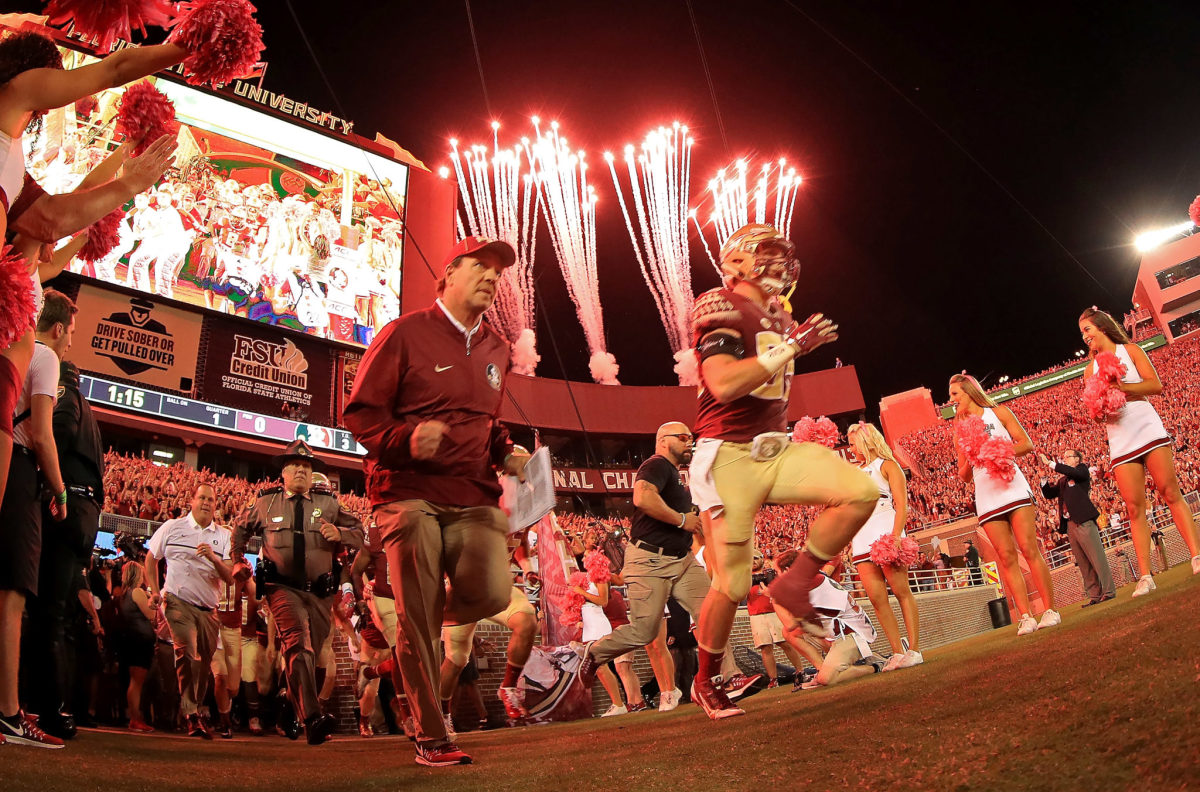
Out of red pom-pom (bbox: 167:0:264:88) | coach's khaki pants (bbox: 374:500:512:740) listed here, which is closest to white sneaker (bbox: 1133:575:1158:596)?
coach's khaki pants (bbox: 374:500:512:740)

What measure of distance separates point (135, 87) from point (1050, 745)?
157 inches

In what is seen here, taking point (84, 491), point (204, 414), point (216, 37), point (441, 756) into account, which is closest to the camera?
point (216, 37)

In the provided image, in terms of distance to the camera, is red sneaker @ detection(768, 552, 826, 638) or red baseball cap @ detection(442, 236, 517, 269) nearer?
red sneaker @ detection(768, 552, 826, 638)

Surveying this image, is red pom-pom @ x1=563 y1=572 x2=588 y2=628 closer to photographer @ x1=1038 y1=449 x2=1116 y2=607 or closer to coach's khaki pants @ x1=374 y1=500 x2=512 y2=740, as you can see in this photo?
coach's khaki pants @ x1=374 y1=500 x2=512 y2=740

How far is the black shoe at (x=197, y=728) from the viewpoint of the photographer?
5.67m

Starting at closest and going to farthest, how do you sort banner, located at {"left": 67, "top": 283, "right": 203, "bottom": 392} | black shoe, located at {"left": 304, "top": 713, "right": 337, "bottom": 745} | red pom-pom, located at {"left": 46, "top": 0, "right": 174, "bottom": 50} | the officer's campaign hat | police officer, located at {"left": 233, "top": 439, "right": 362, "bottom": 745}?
red pom-pom, located at {"left": 46, "top": 0, "right": 174, "bottom": 50}, black shoe, located at {"left": 304, "top": 713, "right": 337, "bottom": 745}, police officer, located at {"left": 233, "top": 439, "right": 362, "bottom": 745}, the officer's campaign hat, banner, located at {"left": 67, "top": 283, "right": 203, "bottom": 392}

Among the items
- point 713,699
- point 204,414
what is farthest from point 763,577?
point 204,414

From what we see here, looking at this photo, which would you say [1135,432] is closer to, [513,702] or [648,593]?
[648,593]

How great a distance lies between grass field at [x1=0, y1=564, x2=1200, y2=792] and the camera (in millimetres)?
1872

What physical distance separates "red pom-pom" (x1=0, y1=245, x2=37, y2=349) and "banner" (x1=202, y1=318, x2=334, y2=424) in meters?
24.5

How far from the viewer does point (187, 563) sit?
6.39 m

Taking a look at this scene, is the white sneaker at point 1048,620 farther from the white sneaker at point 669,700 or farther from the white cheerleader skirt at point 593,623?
the white cheerleader skirt at point 593,623

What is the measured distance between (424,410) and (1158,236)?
58.8 metres

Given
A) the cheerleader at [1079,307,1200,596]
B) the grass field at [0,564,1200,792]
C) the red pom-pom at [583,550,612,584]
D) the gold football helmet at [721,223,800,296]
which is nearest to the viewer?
the grass field at [0,564,1200,792]
